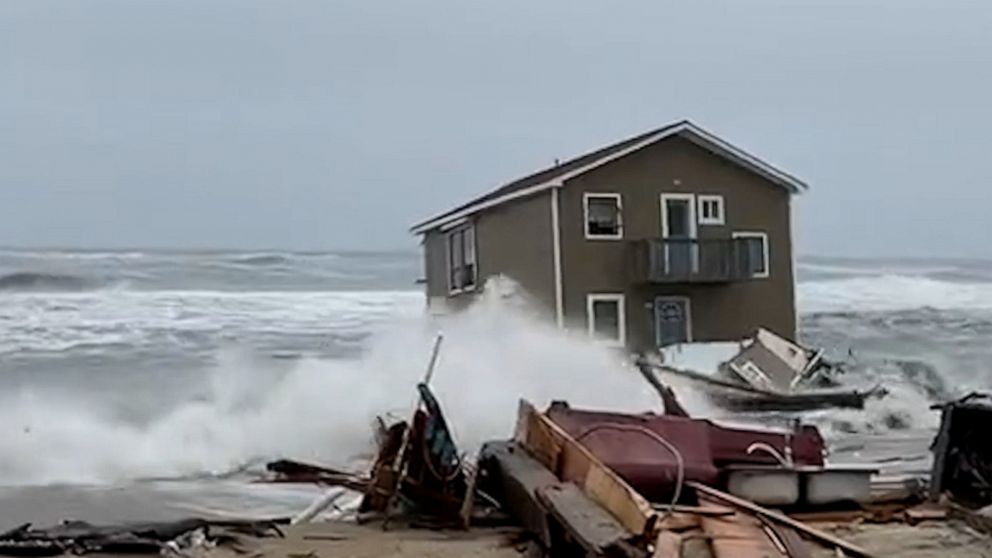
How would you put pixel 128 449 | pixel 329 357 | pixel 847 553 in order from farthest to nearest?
pixel 329 357 < pixel 128 449 < pixel 847 553

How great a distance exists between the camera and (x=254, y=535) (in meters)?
9.41

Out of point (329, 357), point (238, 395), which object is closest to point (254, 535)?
point (238, 395)

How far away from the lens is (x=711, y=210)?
2939 centimetres

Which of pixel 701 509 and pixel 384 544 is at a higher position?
pixel 701 509

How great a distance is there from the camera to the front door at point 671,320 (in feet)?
94.4

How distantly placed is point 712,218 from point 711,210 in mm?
169

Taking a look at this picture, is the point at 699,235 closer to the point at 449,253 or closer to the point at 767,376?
the point at 767,376

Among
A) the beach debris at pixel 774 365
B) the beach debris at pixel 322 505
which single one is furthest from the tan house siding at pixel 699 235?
the beach debris at pixel 322 505

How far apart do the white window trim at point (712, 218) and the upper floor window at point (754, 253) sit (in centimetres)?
48

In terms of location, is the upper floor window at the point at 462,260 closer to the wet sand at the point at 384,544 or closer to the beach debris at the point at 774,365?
the beach debris at the point at 774,365

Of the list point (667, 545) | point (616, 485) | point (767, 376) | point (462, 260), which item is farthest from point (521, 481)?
point (462, 260)

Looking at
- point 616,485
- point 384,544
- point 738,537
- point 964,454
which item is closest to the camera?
point 738,537

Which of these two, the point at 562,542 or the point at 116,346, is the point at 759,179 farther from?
the point at 562,542

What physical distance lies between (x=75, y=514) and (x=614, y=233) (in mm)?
15563
